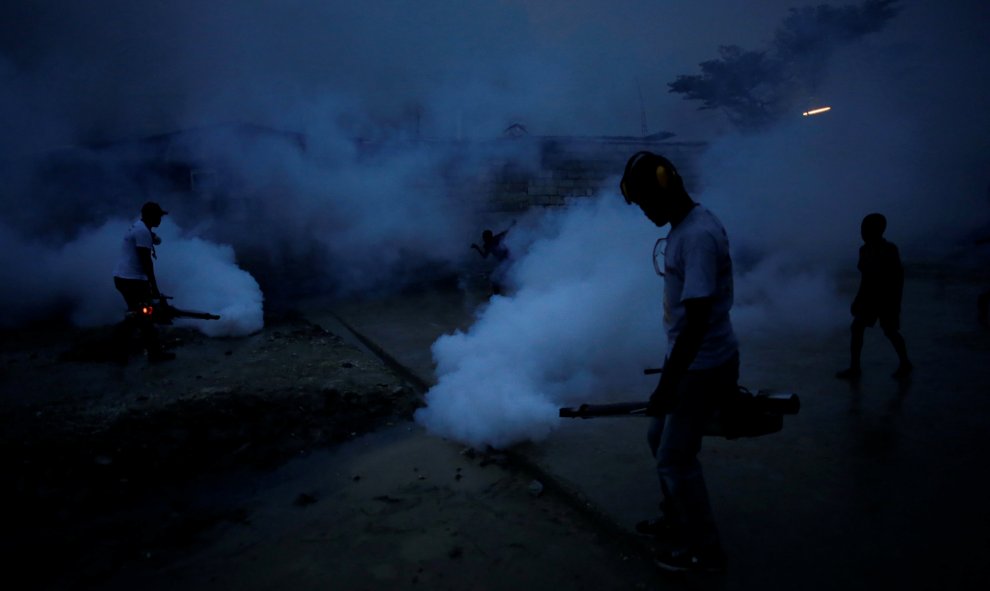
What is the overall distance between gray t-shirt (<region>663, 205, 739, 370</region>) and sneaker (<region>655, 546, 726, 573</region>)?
2.58ft

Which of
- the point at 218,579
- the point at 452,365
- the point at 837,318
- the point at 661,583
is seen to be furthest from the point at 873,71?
the point at 218,579

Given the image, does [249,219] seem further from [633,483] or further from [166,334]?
[633,483]

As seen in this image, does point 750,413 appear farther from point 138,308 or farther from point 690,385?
point 138,308

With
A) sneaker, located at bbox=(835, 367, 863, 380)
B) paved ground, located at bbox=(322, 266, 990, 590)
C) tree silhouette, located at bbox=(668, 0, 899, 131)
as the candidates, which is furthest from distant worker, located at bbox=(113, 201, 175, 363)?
tree silhouette, located at bbox=(668, 0, 899, 131)

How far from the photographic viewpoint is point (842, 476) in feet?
9.30

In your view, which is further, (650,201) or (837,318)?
(837,318)

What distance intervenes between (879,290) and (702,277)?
11.5 ft

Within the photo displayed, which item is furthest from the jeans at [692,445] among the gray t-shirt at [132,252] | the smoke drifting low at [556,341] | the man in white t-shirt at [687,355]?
the gray t-shirt at [132,252]

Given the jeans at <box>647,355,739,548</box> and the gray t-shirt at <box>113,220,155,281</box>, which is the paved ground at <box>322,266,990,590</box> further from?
the gray t-shirt at <box>113,220,155,281</box>

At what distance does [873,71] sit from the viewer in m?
17.1

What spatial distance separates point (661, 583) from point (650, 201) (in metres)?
1.57

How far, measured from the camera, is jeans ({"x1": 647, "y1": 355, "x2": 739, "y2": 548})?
2043mm

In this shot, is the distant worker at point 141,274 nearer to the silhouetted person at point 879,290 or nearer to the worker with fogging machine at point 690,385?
the worker with fogging machine at point 690,385

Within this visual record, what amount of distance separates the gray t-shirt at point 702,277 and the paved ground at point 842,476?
956mm
